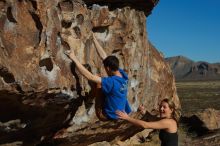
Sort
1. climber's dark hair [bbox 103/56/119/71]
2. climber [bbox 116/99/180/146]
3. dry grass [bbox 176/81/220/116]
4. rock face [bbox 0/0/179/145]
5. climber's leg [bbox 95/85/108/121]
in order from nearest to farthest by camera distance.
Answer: climber [bbox 116/99/180/146] → rock face [bbox 0/0/179/145] → climber's dark hair [bbox 103/56/119/71] → climber's leg [bbox 95/85/108/121] → dry grass [bbox 176/81/220/116]

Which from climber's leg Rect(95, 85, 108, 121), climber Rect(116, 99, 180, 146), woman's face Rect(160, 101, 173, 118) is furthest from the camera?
climber's leg Rect(95, 85, 108, 121)

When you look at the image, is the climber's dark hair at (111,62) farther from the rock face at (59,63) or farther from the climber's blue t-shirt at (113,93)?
the rock face at (59,63)

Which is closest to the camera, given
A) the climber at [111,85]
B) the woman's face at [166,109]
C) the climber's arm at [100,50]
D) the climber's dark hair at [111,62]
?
the woman's face at [166,109]

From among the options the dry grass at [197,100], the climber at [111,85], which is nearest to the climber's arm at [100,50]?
the climber at [111,85]

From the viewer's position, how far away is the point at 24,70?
994 centimetres

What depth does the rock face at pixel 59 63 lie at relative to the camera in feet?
32.5

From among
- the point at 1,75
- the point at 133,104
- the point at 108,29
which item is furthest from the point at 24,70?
the point at 133,104

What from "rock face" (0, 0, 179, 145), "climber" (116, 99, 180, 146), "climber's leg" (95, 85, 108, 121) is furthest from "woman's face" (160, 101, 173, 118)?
"rock face" (0, 0, 179, 145)

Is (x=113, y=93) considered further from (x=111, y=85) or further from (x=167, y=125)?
(x=167, y=125)

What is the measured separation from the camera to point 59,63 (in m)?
10.7

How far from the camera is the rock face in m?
9.90

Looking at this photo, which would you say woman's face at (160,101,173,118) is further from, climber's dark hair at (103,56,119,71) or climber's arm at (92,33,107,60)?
climber's arm at (92,33,107,60)

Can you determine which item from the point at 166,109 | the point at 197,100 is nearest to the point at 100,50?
the point at 166,109

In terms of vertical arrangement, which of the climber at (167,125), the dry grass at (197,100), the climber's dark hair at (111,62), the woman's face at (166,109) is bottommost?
the dry grass at (197,100)
